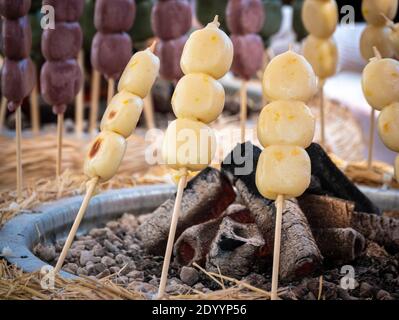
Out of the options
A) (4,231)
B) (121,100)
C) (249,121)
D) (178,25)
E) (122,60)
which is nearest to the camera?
(121,100)

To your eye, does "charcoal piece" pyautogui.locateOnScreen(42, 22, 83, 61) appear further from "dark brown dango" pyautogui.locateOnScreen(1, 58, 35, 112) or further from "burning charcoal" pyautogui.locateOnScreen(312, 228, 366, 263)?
"burning charcoal" pyautogui.locateOnScreen(312, 228, 366, 263)

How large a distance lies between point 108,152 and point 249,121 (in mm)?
2377

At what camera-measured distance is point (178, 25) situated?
8.64 ft

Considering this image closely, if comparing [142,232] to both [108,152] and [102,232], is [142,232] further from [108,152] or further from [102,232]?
[108,152]

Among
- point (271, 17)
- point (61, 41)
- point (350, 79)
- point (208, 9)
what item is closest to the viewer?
point (61, 41)

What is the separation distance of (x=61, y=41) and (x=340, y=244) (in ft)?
3.23

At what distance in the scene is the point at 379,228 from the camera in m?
1.89

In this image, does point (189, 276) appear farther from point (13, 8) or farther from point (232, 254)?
point (13, 8)

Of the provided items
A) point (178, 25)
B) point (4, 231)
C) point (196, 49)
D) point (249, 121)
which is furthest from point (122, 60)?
point (249, 121)

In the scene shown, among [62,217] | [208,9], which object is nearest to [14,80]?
[62,217]

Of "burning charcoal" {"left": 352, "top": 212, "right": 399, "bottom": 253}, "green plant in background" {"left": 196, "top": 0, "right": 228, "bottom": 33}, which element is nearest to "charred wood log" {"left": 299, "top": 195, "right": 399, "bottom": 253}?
"burning charcoal" {"left": 352, "top": 212, "right": 399, "bottom": 253}

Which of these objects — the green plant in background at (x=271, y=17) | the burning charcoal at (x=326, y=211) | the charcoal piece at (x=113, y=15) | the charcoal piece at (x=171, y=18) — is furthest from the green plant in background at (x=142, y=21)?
the burning charcoal at (x=326, y=211)

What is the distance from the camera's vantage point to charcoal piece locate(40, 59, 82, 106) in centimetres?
219

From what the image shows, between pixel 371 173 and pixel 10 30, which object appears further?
pixel 371 173
